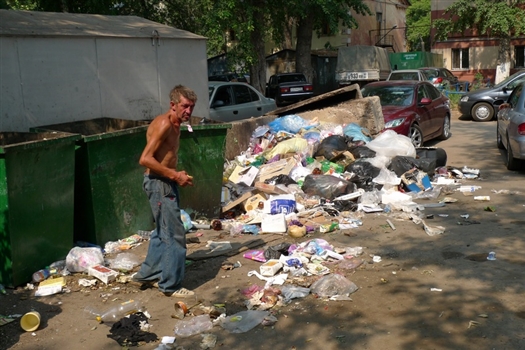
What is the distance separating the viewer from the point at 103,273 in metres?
5.66

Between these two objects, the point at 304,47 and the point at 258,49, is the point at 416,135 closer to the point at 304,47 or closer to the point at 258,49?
the point at 258,49

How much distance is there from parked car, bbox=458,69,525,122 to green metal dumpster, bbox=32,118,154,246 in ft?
46.2

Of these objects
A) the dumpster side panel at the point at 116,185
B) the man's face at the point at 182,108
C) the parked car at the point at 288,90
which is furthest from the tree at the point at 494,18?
the man's face at the point at 182,108

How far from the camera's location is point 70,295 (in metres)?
5.39

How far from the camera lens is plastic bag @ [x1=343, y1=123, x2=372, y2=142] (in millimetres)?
11012

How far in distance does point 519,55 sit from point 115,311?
116 ft

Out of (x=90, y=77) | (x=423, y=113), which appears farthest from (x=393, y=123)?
(x=90, y=77)

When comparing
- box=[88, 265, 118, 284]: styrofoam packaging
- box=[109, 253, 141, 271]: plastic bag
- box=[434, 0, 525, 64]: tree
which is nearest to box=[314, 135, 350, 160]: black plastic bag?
box=[109, 253, 141, 271]: plastic bag

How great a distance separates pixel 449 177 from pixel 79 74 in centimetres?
623

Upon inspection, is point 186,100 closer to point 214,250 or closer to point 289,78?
point 214,250

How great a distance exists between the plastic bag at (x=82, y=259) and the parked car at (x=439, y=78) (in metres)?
19.6

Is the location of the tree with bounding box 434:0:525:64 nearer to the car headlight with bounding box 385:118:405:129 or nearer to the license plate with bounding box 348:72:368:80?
the license plate with bounding box 348:72:368:80

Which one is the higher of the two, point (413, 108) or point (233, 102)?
point (233, 102)

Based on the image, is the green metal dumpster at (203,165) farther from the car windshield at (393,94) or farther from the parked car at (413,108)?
the car windshield at (393,94)
